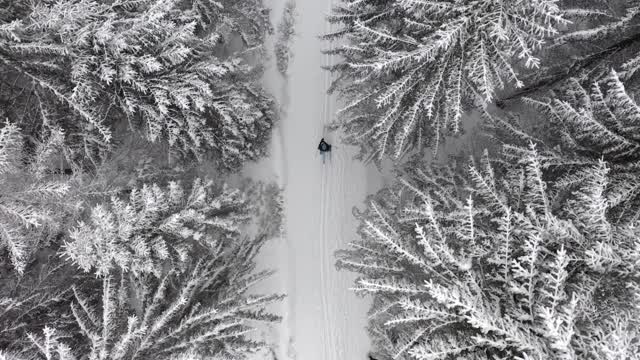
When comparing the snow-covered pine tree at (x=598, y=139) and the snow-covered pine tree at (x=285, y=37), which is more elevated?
the snow-covered pine tree at (x=285, y=37)

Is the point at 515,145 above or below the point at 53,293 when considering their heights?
above

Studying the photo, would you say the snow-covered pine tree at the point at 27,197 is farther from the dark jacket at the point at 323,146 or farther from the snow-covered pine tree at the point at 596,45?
the snow-covered pine tree at the point at 596,45

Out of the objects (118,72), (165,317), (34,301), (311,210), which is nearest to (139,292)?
(165,317)

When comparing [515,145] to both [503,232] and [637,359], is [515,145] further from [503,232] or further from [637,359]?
[637,359]

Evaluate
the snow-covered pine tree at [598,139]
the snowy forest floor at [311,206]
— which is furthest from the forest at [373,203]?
the snowy forest floor at [311,206]

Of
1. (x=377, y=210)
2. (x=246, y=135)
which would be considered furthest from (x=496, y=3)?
(x=246, y=135)

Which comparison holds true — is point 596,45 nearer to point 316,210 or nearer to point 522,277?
point 522,277

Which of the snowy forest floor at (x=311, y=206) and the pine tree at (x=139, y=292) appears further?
the snowy forest floor at (x=311, y=206)

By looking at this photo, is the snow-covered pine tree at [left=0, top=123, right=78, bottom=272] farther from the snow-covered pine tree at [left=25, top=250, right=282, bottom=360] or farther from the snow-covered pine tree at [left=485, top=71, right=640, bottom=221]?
the snow-covered pine tree at [left=485, top=71, right=640, bottom=221]
